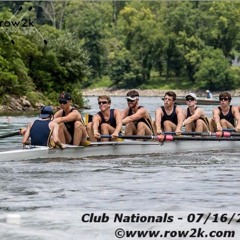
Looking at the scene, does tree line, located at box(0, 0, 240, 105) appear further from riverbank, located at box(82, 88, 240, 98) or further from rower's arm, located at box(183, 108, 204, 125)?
rower's arm, located at box(183, 108, 204, 125)

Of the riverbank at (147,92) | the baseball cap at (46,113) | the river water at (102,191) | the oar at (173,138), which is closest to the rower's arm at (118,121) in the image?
the oar at (173,138)

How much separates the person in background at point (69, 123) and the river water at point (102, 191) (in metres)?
Result: 0.65

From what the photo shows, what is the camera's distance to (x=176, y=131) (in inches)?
842

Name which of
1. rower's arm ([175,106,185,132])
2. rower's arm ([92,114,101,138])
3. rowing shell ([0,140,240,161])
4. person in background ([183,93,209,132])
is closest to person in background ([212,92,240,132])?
person in background ([183,93,209,132])

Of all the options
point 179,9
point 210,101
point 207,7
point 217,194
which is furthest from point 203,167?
point 207,7

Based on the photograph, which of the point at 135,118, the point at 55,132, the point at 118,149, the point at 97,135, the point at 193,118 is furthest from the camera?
the point at 193,118

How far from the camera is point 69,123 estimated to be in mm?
19719

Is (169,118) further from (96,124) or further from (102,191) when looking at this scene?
(102,191)

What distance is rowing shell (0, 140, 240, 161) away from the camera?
18698 millimetres

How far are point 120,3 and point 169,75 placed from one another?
171 feet

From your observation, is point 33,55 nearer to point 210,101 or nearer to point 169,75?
point 210,101

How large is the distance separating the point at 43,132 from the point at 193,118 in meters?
5.25

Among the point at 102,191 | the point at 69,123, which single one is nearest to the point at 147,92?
the point at 69,123

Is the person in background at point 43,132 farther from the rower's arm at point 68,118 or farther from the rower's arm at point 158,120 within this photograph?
the rower's arm at point 158,120
